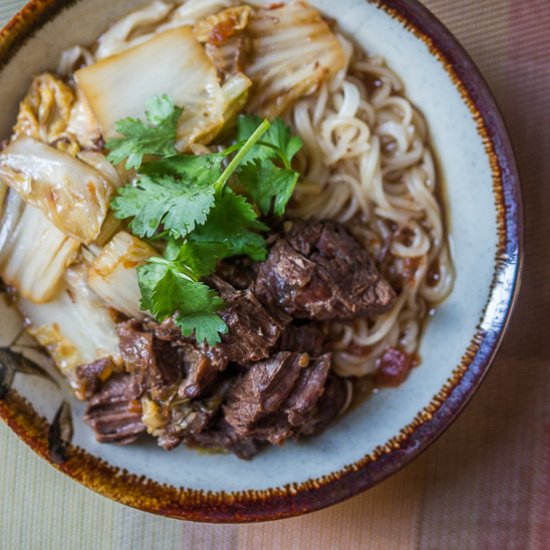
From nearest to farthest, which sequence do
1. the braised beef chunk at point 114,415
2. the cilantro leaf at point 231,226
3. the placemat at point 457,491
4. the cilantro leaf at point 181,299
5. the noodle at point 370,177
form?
the cilantro leaf at point 181,299 < the cilantro leaf at point 231,226 < the braised beef chunk at point 114,415 < the noodle at point 370,177 < the placemat at point 457,491

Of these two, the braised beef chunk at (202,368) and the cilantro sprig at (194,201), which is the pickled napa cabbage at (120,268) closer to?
the cilantro sprig at (194,201)

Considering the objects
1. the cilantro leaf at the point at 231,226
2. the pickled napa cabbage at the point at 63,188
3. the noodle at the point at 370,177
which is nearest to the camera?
the cilantro leaf at the point at 231,226

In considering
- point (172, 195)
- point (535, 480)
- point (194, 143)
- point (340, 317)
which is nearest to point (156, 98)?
point (194, 143)

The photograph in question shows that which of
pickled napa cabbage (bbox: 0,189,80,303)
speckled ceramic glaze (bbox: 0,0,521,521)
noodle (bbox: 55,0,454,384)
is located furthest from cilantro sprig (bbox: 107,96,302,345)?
speckled ceramic glaze (bbox: 0,0,521,521)

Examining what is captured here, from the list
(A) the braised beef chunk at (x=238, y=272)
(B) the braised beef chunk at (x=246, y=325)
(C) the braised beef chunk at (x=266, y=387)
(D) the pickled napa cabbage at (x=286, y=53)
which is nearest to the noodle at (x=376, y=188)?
(D) the pickled napa cabbage at (x=286, y=53)

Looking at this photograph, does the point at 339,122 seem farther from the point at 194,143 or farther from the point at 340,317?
the point at 340,317

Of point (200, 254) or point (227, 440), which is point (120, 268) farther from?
point (227, 440)
